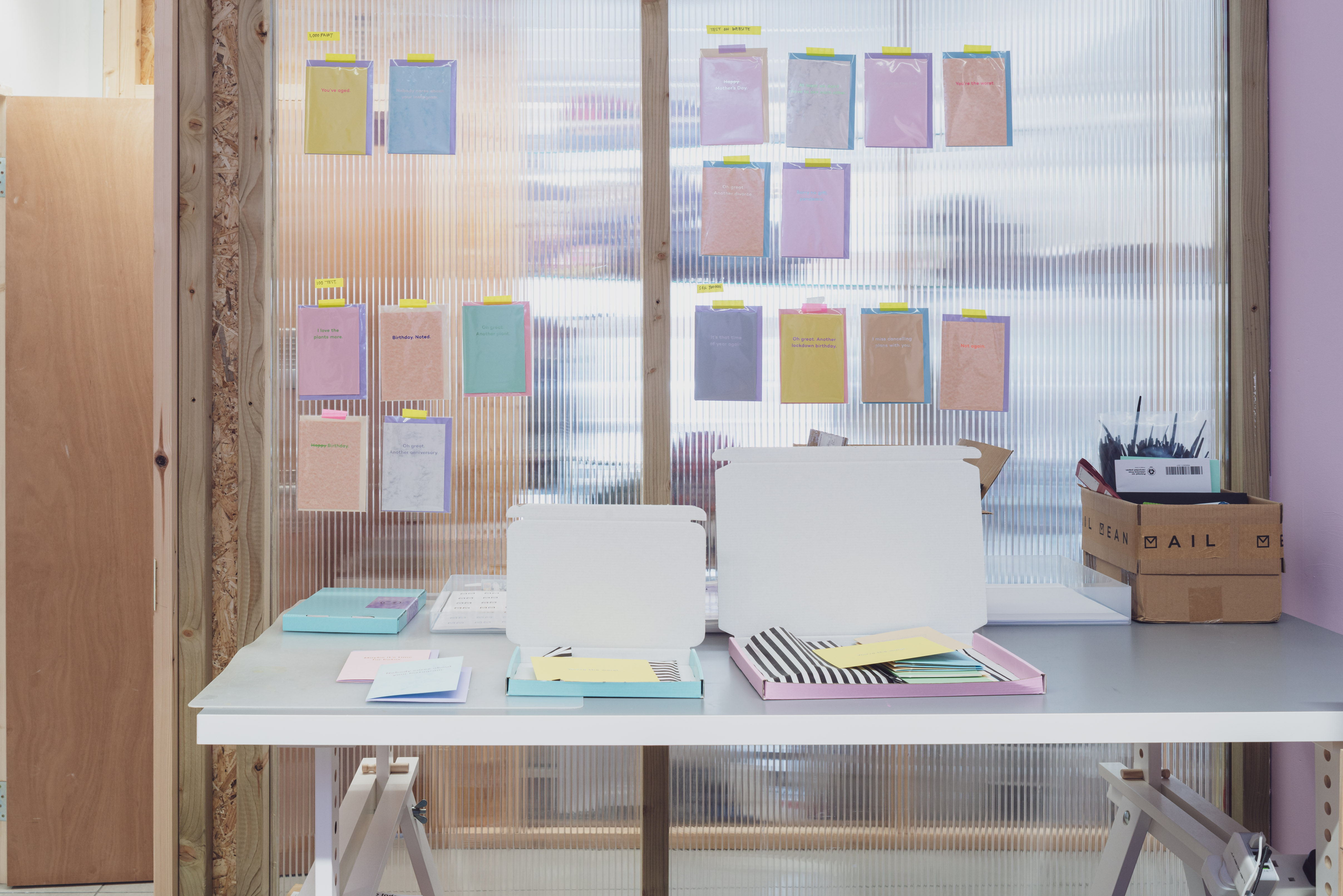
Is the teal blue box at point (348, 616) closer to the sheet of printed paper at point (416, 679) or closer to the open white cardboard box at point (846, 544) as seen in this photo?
the sheet of printed paper at point (416, 679)

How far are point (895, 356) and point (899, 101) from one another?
518 mm

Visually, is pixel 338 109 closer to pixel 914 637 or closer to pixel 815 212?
pixel 815 212

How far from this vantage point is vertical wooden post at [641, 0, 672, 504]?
1.84 meters

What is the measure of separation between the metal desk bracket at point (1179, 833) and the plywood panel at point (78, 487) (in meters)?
2.12

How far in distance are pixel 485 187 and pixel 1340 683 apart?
166 cm

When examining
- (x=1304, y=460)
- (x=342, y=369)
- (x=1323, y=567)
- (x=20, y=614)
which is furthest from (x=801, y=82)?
(x=20, y=614)

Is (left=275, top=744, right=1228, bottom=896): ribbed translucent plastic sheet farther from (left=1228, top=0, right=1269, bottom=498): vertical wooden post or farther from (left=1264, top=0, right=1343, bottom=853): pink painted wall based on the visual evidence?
(left=1228, top=0, right=1269, bottom=498): vertical wooden post

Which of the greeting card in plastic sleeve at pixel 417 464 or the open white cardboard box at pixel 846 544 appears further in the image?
the greeting card in plastic sleeve at pixel 417 464

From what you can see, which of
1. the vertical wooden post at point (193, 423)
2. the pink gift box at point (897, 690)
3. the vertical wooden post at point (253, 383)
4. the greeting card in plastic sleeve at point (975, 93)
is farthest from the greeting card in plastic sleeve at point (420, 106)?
the pink gift box at point (897, 690)

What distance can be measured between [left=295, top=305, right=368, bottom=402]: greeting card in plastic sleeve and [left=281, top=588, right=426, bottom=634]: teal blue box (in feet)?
1.47

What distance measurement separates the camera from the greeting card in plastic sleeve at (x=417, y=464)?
1.86 meters

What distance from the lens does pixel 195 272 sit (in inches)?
70.1

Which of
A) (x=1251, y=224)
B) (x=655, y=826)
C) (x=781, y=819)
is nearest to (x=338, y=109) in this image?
(x=655, y=826)

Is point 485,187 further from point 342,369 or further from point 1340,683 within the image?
point 1340,683
